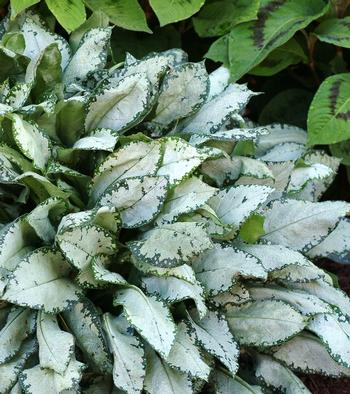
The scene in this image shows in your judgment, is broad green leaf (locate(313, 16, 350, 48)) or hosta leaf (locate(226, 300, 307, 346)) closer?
hosta leaf (locate(226, 300, 307, 346))

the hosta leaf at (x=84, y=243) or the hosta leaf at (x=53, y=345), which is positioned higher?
the hosta leaf at (x=84, y=243)

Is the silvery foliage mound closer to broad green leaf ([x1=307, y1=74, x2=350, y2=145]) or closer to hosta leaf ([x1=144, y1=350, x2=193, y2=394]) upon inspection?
hosta leaf ([x1=144, y1=350, x2=193, y2=394])

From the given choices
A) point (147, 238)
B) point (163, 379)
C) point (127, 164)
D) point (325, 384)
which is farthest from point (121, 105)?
point (325, 384)

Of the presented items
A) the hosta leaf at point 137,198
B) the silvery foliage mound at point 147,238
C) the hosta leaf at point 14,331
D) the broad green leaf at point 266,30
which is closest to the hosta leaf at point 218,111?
the silvery foliage mound at point 147,238

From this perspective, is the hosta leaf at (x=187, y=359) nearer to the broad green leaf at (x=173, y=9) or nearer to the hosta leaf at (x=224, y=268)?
the hosta leaf at (x=224, y=268)

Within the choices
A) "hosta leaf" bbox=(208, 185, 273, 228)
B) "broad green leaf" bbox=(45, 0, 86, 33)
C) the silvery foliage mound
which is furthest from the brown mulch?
"broad green leaf" bbox=(45, 0, 86, 33)

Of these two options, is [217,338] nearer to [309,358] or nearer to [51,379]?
[309,358]
